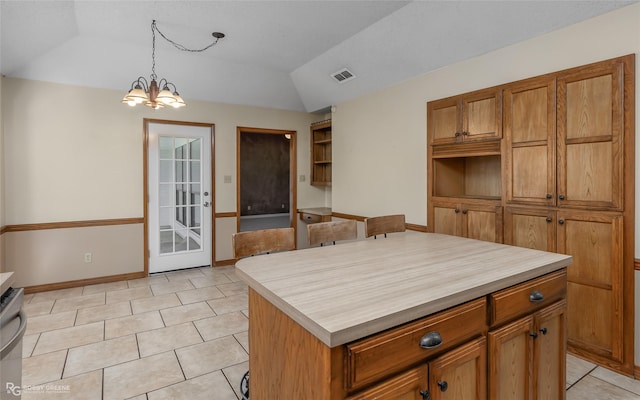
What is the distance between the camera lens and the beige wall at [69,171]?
377 cm

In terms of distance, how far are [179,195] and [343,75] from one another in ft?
8.94

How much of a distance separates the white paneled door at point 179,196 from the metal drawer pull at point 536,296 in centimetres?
425

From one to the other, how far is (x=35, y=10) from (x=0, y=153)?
1.69 m

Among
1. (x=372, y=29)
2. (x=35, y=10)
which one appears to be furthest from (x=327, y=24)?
(x=35, y=10)

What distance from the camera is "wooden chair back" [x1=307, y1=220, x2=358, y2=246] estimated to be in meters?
2.30

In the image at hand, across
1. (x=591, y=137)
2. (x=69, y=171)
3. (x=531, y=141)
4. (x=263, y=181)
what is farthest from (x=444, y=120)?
(x=263, y=181)

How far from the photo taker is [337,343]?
0.93 m

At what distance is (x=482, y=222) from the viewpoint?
10.0 ft

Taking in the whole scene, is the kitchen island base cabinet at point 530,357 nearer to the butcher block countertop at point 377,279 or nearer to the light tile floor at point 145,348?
the butcher block countertop at point 377,279

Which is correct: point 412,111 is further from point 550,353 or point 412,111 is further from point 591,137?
point 550,353

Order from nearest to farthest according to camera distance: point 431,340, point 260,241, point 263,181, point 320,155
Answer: point 431,340 → point 260,241 → point 320,155 → point 263,181

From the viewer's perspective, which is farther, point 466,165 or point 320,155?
point 320,155

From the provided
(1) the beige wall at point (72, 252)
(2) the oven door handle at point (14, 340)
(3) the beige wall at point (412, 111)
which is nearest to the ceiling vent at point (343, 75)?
(3) the beige wall at point (412, 111)

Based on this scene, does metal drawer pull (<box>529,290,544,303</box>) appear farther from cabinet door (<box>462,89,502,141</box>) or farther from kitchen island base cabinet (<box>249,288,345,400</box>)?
cabinet door (<box>462,89,502,141</box>)
